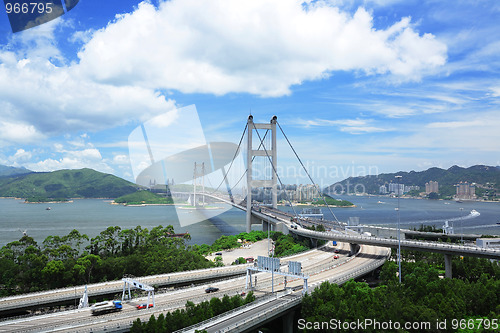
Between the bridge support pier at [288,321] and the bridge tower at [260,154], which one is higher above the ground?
the bridge tower at [260,154]

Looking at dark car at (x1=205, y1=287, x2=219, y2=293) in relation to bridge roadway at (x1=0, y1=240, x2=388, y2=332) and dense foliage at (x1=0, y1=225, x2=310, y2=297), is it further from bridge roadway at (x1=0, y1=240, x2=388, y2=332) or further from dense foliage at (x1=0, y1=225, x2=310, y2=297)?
dense foliage at (x1=0, y1=225, x2=310, y2=297)

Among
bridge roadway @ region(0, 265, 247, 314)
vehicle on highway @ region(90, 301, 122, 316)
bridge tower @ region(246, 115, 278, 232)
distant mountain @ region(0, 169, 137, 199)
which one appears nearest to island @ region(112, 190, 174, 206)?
distant mountain @ region(0, 169, 137, 199)

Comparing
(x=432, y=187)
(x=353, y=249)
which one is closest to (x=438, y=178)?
(x=432, y=187)

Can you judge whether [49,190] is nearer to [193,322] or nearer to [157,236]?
[157,236]

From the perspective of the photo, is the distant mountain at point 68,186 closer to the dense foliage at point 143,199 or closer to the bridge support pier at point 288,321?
the dense foliage at point 143,199

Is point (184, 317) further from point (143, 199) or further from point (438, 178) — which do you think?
point (438, 178)

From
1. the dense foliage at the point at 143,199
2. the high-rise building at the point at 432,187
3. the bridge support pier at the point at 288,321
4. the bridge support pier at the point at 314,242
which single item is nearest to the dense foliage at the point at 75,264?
the bridge support pier at the point at 288,321
